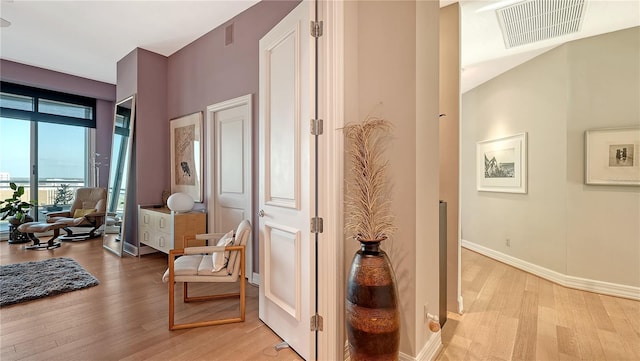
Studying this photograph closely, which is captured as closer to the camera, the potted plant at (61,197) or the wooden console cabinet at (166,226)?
the wooden console cabinet at (166,226)

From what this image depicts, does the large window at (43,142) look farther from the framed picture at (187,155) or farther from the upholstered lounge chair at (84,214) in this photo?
the framed picture at (187,155)

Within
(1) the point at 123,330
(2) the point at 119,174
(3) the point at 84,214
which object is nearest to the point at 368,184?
(1) the point at 123,330

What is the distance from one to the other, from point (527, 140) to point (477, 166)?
40.4 inches

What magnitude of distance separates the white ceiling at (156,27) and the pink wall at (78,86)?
0.30 meters

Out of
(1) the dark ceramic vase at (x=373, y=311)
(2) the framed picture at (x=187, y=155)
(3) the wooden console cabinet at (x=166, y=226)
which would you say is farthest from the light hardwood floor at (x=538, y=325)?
(2) the framed picture at (x=187, y=155)

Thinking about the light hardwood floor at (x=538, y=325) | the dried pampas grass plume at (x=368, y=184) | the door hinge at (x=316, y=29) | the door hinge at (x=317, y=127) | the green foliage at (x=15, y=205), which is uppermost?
the door hinge at (x=316, y=29)

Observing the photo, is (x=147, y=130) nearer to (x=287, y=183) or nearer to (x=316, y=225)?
(x=287, y=183)

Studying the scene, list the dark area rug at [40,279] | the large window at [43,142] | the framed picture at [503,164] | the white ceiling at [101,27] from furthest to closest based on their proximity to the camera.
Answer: the large window at [43,142] → the framed picture at [503,164] → the white ceiling at [101,27] → the dark area rug at [40,279]

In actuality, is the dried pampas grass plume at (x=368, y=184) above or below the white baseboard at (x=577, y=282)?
above

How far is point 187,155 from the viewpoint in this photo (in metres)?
4.21

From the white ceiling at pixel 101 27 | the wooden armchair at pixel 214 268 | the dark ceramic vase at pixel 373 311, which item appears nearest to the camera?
the dark ceramic vase at pixel 373 311

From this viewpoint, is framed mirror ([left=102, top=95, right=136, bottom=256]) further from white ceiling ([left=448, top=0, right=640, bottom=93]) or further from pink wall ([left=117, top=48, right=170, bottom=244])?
white ceiling ([left=448, top=0, right=640, bottom=93])

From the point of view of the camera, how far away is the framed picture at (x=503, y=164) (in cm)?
398

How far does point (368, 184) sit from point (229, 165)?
250cm
